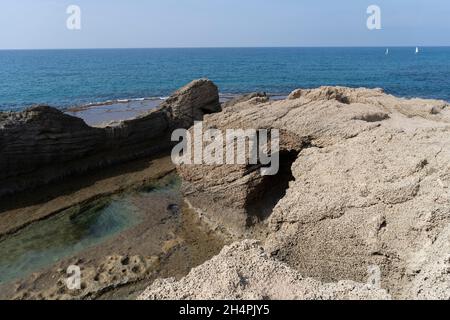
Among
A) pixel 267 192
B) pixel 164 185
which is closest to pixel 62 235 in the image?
pixel 164 185

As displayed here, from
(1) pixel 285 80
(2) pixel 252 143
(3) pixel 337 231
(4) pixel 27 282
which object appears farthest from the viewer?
(1) pixel 285 80

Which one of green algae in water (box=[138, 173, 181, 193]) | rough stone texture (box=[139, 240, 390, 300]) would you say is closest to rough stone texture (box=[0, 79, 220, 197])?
green algae in water (box=[138, 173, 181, 193])

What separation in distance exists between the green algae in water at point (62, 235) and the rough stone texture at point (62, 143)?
10.3 feet

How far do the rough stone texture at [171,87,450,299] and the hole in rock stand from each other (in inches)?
1.3

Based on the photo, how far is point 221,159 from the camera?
38.4ft

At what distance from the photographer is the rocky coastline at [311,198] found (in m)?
4.91

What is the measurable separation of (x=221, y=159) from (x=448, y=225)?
6690mm

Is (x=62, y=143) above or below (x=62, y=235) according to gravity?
above

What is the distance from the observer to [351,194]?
801cm

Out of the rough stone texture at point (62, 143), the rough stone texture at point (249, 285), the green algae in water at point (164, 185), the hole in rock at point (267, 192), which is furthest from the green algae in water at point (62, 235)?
the rough stone texture at point (249, 285)

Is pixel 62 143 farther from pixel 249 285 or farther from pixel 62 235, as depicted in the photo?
pixel 249 285

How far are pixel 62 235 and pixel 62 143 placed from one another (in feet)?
18.1

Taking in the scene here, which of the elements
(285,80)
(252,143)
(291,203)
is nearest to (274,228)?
(291,203)
